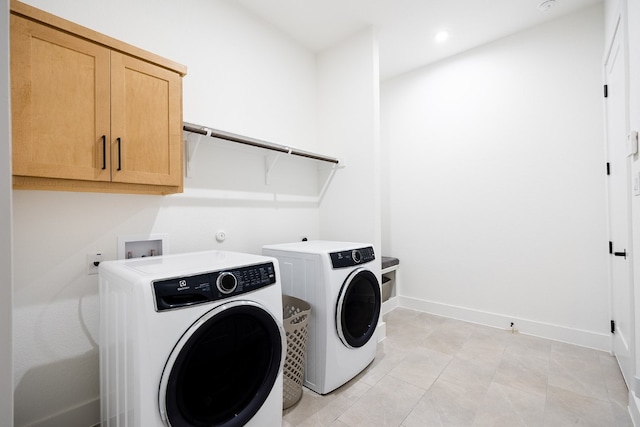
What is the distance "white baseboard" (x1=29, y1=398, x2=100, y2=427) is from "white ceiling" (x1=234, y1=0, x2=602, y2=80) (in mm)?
2789

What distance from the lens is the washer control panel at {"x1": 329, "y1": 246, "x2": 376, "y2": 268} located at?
1.83 meters

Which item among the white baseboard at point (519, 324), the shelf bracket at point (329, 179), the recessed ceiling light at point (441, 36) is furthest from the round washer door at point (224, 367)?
the recessed ceiling light at point (441, 36)

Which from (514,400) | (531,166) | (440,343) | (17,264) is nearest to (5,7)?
(17,264)

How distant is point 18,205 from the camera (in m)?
1.36

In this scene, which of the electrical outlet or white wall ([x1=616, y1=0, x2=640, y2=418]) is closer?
white wall ([x1=616, y1=0, x2=640, y2=418])

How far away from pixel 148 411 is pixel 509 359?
7.69 feet

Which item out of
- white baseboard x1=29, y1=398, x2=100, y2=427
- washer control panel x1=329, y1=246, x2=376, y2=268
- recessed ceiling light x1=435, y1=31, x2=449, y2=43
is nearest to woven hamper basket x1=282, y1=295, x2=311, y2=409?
washer control panel x1=329, y1=246, x2=376, y2=268

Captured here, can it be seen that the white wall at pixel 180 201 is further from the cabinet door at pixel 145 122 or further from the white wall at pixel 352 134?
the cabinet door at pixel 145 122

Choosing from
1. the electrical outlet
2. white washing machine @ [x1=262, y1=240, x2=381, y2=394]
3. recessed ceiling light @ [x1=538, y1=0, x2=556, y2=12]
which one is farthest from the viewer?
recessed ceiling light @ [x1=538, y1=0, x2=556, y2=12]

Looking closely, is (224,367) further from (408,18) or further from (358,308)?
(408,18)

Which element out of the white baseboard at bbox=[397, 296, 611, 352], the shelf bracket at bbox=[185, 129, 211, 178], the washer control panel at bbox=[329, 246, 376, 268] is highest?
the shelf bracket at bbox=[185, 129, 211, 178]

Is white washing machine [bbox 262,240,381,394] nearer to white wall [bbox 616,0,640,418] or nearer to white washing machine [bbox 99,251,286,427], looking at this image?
white washing machine [bbox 99,251,286,427]

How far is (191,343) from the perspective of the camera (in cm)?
108

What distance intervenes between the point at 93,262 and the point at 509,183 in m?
3.22
